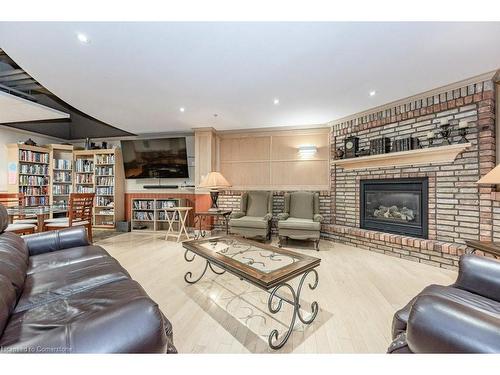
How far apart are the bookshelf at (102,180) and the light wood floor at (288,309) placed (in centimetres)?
240

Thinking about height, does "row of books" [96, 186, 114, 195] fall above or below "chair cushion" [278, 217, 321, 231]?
above

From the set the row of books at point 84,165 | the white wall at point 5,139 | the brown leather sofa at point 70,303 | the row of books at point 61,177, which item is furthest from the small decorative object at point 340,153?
the white wall at point 5,139

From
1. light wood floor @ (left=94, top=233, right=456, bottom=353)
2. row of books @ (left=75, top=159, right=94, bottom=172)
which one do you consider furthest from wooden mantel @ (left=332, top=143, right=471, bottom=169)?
row of books @ (left=75, top=159, right=94, bottom=172)

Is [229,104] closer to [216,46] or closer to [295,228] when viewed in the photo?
[216,46]

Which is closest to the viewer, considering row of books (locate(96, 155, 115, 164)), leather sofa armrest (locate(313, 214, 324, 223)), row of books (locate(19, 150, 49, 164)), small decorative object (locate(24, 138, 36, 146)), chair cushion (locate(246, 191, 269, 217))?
leather sofa armrest (locate(313, 214, 324, 223))

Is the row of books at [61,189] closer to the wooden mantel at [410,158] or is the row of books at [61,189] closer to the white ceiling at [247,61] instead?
the white ceiling at [247,61]

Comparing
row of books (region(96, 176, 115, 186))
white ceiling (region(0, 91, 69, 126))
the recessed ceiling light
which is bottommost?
row of books (region(96, 176, 115, 186))

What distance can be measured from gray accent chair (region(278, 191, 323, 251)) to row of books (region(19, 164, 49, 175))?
5.31 metres

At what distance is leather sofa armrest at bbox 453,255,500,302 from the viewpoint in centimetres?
122

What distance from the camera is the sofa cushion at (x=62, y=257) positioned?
159 centimetres

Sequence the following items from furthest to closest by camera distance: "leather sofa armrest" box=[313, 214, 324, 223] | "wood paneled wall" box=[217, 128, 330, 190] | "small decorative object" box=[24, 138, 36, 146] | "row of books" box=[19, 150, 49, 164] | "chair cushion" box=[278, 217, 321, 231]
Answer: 1. "small decorative object" box=[24, 138, 36, 146]
2. "row of books" box=[19, 150, 49, 164]
3. "wood paneled wall" box=[217, 128, 330, 190]
4. "leather sofa armrest" box=[313, 214, 324, 223]
5. "chair cushion" box=[278, 217, 321, 231]

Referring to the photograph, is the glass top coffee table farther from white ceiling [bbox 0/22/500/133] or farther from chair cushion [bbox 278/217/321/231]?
white ceiling [bbox 0/22/500/133]

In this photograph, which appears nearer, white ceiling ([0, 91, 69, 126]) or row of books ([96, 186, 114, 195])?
white ceiling ([0, 91, 69, 126])
